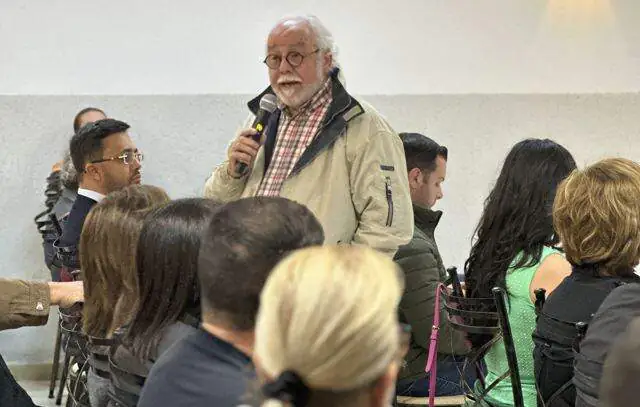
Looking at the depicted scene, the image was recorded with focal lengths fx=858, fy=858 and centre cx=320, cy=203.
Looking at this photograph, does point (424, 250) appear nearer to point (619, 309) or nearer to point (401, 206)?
point (401, 206)

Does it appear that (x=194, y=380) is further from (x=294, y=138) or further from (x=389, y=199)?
(x=294, y=138)

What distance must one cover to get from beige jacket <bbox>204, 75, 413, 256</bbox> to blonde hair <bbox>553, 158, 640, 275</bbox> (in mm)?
664

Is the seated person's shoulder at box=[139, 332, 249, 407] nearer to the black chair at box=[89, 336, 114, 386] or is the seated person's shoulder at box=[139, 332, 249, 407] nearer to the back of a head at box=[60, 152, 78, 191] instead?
the black chair at box=[89, 336, 114, 386]

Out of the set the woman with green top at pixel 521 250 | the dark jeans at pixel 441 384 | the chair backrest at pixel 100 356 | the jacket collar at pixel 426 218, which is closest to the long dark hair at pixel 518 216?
the woman with green top at pixel 521 250

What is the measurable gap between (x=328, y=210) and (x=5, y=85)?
2628 millimetres

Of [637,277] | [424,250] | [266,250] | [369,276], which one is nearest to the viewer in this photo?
[369,276]

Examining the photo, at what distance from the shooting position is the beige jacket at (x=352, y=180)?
2596 mm

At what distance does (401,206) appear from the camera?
263 centimetres

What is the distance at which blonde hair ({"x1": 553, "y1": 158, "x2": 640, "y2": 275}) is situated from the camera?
198cm

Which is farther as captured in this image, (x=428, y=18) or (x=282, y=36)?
Answer: (x=428, y=18)

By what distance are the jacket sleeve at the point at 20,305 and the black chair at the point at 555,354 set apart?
47.9 inches

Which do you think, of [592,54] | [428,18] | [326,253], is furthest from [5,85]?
[326,253]

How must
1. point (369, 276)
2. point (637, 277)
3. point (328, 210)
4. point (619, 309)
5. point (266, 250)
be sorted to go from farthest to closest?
1. point (328, 210)
2. point (637, 277)
3. point (619, 309)
4. point (266, 250)
5. point (369, 276)

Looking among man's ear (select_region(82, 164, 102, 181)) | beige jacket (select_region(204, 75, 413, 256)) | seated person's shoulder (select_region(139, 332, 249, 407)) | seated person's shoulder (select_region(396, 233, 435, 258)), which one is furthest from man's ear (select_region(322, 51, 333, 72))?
seated person's shoulder (select_region(139, 332, 249, 407))
